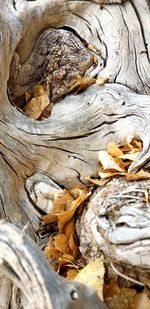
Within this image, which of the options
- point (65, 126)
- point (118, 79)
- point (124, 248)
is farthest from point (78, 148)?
point (124, 248)

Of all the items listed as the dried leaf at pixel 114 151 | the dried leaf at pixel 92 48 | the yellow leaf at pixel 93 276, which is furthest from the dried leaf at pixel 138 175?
the dried leaf at pixel 92 48

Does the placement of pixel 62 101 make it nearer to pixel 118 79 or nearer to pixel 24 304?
pixel 118 79

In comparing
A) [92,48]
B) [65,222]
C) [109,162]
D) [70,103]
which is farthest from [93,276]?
[92,48]

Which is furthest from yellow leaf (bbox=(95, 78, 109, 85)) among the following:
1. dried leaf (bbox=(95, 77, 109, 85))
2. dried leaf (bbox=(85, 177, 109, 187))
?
dried leaf (bbox=(85, 177, 109, 187))

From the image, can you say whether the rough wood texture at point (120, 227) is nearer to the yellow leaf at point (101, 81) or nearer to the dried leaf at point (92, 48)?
the yellow leaf at point (101, 81)

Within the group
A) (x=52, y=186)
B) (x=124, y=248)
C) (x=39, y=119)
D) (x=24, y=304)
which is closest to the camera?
(x=124, y=248)

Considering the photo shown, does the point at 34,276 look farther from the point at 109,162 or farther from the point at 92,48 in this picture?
the point at 92,48

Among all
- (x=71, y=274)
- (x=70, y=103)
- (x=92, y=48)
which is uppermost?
(x=92, y=48)
